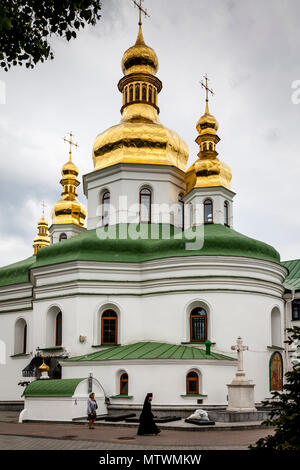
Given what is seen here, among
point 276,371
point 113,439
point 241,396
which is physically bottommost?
point 113,439

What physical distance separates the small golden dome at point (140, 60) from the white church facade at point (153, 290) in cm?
299

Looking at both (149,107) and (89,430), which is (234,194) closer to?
(149,107)

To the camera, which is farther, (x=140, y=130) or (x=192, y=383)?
(x=140, y=130)

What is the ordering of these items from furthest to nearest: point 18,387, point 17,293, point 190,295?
point 17,293 → point 18,387 → point 190,295

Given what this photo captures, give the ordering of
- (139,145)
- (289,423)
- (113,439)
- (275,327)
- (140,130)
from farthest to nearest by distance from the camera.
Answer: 1. (140,130)
2. (139,145)
3. (275,327)
4. (113,439)
5. (289,423)

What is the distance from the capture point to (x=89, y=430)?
1566 cm

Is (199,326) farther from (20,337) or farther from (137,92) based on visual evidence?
(137,92)

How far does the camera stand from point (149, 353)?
20.5 m

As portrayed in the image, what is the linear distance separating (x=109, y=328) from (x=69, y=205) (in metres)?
15.8

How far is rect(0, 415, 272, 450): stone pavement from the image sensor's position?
1192 cm

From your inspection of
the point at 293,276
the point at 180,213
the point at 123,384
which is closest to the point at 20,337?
the point at 123,384
